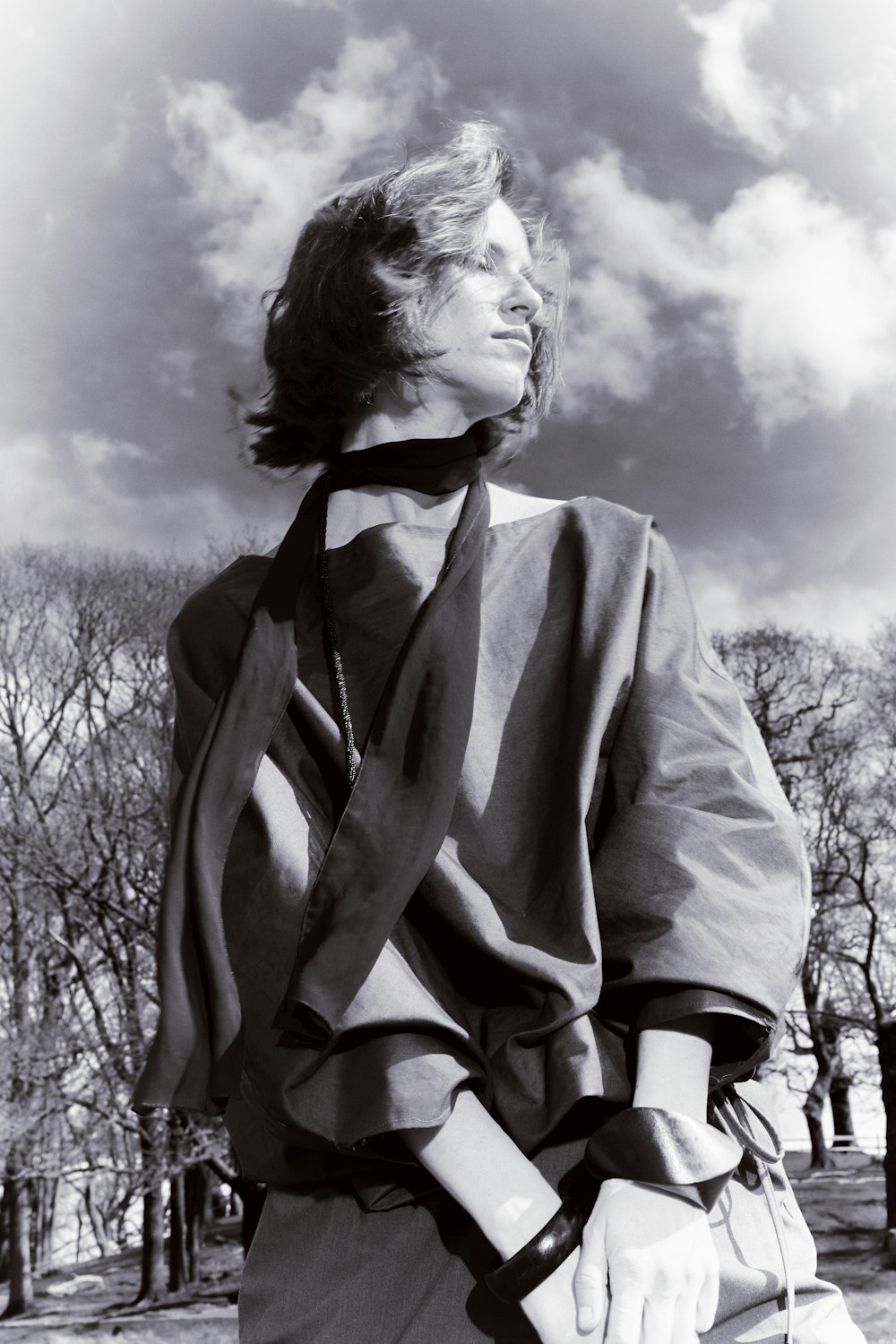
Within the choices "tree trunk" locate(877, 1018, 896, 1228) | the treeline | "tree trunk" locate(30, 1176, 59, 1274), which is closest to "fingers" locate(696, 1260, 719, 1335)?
the treeline

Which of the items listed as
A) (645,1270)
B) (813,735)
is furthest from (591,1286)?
(813,735)

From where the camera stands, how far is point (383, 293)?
1283 mm

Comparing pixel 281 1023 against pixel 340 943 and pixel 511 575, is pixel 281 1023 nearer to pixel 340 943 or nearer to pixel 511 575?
pixel 340 943

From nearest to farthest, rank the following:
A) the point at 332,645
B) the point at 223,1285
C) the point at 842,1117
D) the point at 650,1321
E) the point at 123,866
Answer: the point at 650,1321 → the point at 332,645 → the point at 123,866 → the point at 223,1285 → the point at 842,1117

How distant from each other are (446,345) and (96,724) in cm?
1333

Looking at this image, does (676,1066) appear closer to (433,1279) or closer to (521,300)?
(433,1279)

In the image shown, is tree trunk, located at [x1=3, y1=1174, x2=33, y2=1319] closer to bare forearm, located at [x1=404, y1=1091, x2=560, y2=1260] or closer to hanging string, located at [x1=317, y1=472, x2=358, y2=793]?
hanging string, located at [x1=317, y1=472, x2=358, y2=793]

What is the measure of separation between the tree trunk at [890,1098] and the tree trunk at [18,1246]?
993cm

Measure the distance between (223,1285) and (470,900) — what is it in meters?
14.7

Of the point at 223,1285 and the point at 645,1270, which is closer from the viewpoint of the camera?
the point at 645,1270

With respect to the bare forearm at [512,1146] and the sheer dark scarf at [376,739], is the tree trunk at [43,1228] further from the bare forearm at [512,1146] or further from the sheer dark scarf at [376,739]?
the bare forearm at [512,1146]

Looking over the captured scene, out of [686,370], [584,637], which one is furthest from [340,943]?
[686,370]

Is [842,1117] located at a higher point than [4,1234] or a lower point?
higher

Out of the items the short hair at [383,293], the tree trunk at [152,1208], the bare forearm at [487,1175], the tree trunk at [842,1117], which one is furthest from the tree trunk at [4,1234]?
the bare forearm at [487,1175]
